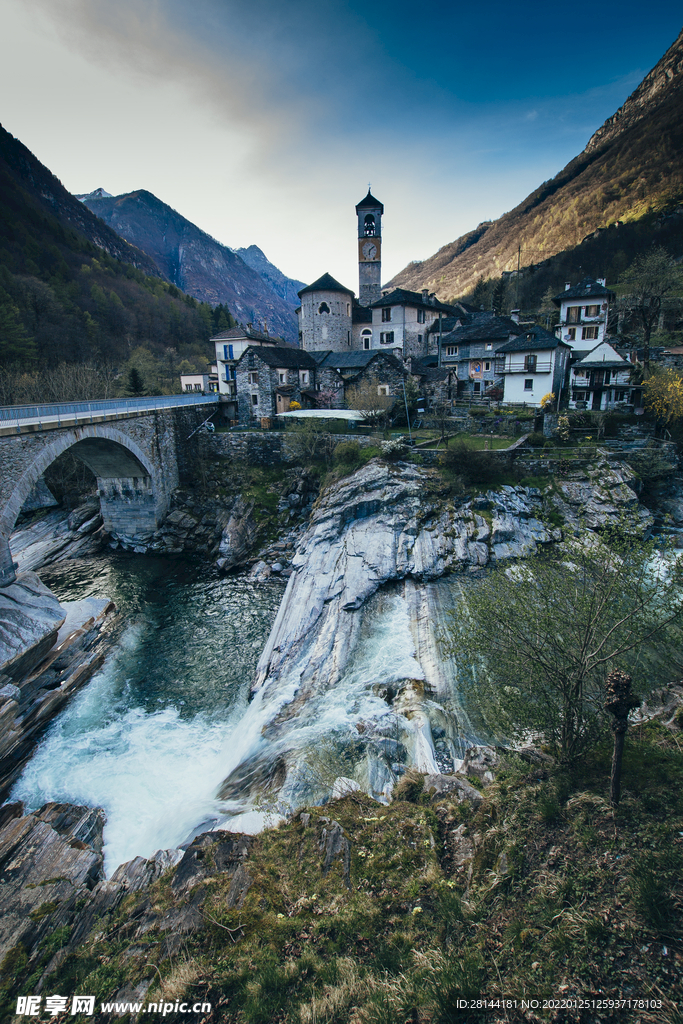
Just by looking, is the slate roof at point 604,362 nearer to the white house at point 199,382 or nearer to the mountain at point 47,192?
the white house at point 199,382

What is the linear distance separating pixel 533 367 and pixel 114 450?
3387cm

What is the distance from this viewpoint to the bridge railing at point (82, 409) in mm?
21938

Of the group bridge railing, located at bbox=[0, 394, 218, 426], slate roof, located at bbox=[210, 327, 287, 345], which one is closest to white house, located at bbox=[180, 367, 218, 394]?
slate roof, located at bbox=[210, 327, 287, 345]

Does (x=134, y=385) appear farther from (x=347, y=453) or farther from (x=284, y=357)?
(x=347, y=453)

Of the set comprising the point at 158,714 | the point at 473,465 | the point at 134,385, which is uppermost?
the point at 134,385

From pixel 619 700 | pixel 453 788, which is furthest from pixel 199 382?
pixel 619 700

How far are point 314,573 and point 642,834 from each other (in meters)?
16.4

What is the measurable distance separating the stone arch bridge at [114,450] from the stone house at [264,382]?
3219 millimetres

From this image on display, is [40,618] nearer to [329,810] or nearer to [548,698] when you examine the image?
[329,810]

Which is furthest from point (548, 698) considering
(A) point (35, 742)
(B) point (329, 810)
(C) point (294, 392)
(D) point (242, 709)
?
(C) point (294, 392)

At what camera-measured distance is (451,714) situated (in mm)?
14234

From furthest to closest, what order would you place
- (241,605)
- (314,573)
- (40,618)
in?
(241,605) → (314,573) → (40,618)

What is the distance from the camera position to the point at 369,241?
5316 cm

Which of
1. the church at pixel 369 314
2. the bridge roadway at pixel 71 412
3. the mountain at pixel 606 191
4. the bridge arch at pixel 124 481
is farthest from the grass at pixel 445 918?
the mountain at pixel 606 191
